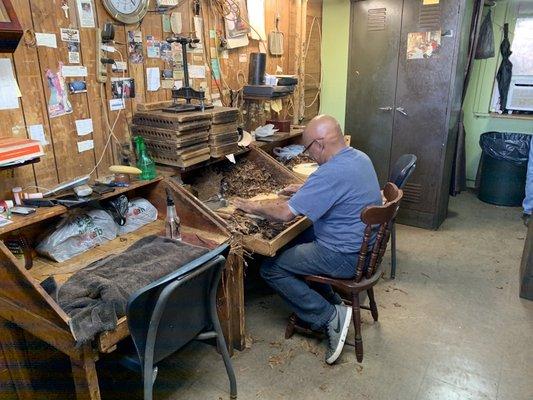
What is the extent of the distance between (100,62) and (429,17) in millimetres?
2734

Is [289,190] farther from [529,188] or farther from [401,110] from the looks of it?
[529,188]

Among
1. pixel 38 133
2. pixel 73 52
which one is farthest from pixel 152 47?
pixel 38 133

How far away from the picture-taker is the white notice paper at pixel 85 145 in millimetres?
2008

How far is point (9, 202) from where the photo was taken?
5.48ft

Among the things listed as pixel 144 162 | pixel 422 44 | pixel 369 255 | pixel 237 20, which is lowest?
pixel 369 255

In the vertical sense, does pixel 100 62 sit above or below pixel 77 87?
above

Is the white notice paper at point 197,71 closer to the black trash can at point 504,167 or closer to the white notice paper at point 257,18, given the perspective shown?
the white notice paper at point 257,18

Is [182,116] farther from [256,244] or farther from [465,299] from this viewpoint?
[465,299]

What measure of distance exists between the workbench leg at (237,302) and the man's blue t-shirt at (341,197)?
0.39 metres

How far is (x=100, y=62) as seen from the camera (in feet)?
6.52

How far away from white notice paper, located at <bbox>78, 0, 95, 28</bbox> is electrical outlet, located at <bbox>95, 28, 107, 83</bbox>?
47 mm

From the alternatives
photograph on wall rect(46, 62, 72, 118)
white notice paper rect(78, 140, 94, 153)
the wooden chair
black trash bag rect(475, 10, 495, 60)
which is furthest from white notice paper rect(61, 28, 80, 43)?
black trash bag rect(475, 10, 495, 60)

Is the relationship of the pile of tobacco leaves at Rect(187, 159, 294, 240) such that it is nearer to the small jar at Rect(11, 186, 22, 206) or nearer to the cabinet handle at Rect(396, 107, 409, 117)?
the small jar at Rect(11, 186, 22, 206)

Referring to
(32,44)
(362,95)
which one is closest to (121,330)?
(32,44)
